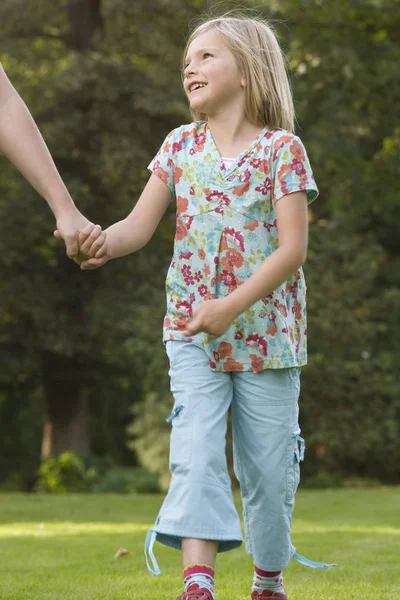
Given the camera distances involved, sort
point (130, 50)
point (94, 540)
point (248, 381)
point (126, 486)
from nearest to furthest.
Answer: point (248, 381), point (94, 540), point (126, 486), point (130, 50)

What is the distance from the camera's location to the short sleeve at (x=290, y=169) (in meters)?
3.15

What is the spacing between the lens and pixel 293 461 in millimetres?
3299

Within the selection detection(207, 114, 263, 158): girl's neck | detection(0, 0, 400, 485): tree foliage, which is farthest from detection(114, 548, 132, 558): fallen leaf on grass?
detection(0, 0, 400, 485): tree foliage

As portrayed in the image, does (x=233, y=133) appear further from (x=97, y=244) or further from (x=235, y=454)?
(x=235, y=454)

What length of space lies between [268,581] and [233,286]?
3.29ft

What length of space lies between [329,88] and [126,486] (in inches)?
284

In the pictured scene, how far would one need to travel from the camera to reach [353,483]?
15922 millimetres

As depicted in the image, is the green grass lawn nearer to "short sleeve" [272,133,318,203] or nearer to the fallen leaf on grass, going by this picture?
the fallen leaf on grass

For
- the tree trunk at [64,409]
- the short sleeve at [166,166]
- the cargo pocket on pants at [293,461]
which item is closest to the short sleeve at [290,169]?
the short sleeve at [166,166]

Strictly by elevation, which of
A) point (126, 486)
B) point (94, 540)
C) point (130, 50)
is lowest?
point (126, 486)

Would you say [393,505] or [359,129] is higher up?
[359,129]

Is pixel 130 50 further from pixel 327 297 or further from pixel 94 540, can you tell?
pixel 94 540

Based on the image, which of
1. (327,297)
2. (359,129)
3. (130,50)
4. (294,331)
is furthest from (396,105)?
(294,331)

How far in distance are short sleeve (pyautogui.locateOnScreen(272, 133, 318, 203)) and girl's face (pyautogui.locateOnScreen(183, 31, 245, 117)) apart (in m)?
0.25
